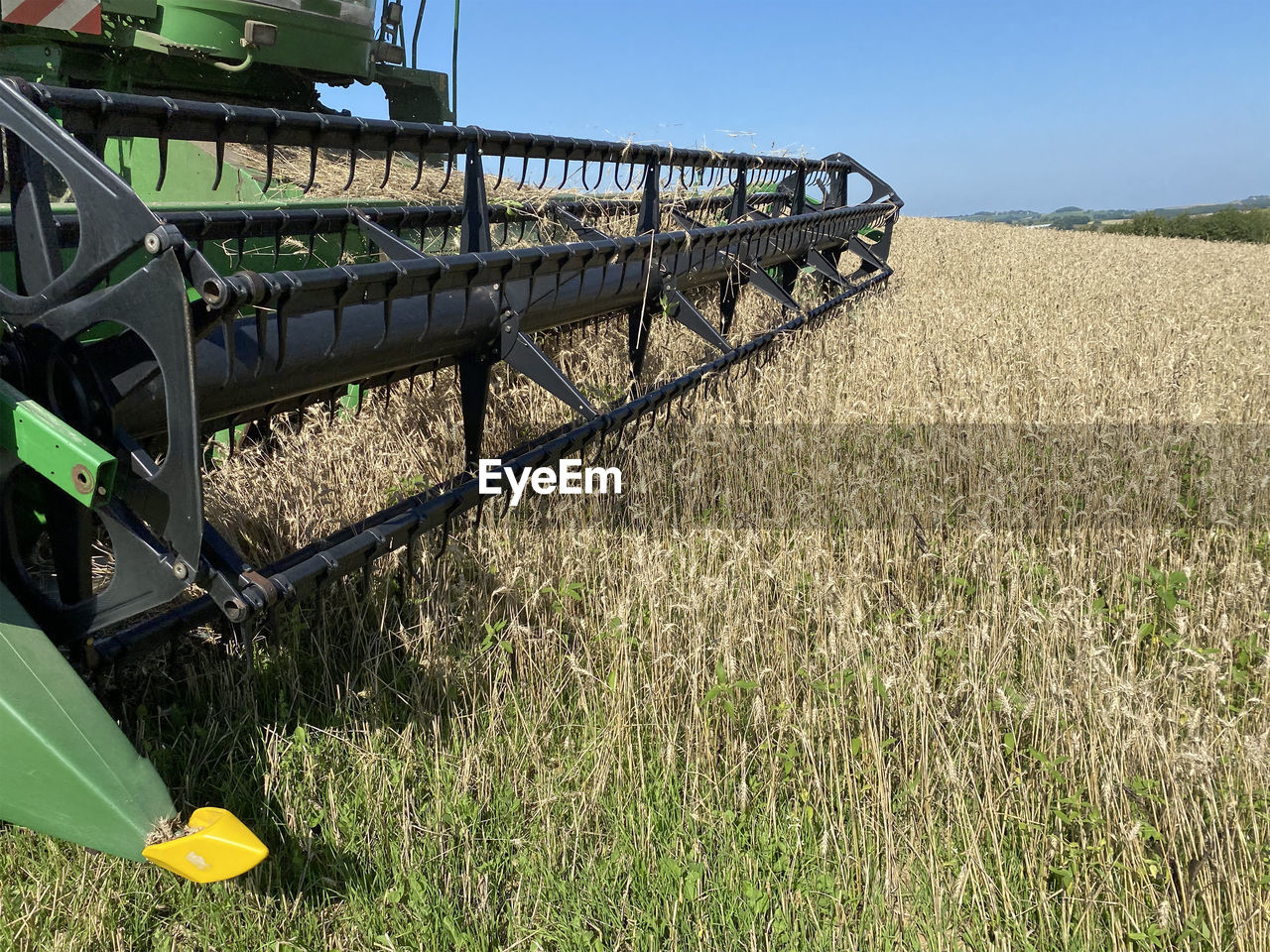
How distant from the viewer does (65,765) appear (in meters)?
1.57

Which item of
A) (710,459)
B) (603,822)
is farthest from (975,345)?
(603,822)

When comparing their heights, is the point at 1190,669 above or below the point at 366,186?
below

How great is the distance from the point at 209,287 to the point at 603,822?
3.95 ft

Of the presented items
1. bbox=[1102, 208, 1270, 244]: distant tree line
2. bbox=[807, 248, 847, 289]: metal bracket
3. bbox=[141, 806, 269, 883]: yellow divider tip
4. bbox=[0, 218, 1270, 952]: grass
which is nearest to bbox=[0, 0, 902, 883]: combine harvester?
bbox=[141, 806, 269, 883]: yellow divider tip

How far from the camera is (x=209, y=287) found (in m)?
1.60

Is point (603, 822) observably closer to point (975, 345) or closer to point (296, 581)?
point (296, 581)

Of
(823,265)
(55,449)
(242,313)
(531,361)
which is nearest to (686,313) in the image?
(531,361)

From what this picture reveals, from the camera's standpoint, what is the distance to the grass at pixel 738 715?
1666 millimetres

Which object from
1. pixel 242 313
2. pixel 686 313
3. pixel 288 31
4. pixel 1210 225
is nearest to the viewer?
pixel 242 313

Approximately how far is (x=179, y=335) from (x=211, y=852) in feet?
2.70

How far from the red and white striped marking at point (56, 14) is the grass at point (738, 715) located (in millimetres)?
2197

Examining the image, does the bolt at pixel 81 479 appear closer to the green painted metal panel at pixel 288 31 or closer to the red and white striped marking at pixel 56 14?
the red and white striped marking at pixel 56 14

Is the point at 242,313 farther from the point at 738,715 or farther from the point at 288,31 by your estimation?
the point at 288,31

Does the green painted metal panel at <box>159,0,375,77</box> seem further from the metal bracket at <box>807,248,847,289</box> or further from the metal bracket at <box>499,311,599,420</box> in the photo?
the metal bracket at <box>807,248,847,289</box>
